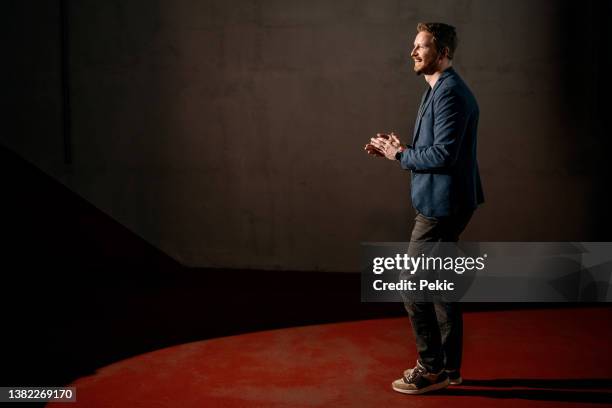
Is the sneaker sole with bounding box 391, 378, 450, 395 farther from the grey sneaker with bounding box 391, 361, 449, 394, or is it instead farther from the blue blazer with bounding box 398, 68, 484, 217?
the blue blazer with bounding box 398, 68, 484, 217

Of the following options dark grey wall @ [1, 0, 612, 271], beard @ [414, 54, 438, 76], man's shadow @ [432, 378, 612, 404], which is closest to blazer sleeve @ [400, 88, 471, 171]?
beard @ [414, 54, 438, 76]

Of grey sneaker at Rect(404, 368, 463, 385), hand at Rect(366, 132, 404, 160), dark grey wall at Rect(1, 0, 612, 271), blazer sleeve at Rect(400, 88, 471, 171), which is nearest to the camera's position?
blazer sleeve at Rect(400, 88, 471, 171)

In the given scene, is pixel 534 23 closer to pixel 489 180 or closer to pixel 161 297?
pixel 489 180

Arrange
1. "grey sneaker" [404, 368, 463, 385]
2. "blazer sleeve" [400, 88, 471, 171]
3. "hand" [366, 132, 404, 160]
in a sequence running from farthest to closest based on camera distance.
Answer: "grey sneaker" [404, 368, 463, 385]
"hand" [366, 132, 404, 160]
"blazer sleeve" [400, 88, 471, 171]

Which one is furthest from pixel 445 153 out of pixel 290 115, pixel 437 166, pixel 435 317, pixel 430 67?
pixel 290 115

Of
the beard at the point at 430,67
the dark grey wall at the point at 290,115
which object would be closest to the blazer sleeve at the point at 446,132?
the beard at the point at 430,67

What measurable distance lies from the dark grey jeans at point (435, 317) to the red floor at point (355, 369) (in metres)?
0.15

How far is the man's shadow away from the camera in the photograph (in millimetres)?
2332

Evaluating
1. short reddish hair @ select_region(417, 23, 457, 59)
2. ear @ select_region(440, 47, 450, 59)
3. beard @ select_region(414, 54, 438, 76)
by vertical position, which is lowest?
beard @ select_region(414, 54, 438, 76)

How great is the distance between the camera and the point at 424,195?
2.28 meters

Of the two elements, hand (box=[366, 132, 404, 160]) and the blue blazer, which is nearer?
the blue blazer

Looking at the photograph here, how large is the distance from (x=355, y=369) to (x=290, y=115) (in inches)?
95.5

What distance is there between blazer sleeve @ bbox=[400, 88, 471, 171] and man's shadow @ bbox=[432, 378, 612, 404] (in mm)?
944

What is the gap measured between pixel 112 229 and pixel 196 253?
0.73 metres
